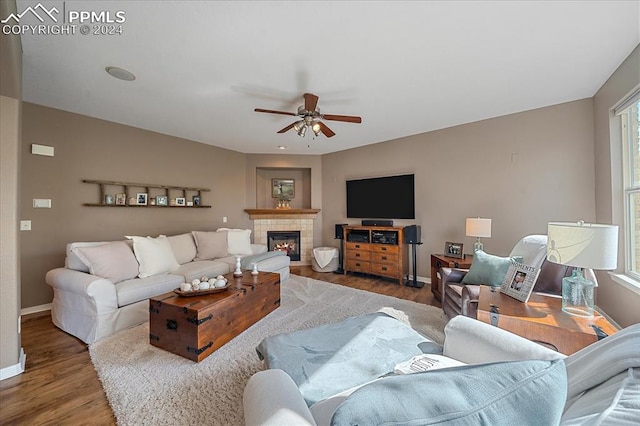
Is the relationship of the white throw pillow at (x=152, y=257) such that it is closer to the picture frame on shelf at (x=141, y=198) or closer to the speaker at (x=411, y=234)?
the picture frame on shelf at (x=141, y=198)

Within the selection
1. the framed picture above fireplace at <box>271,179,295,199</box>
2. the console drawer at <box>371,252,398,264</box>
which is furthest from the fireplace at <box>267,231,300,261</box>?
the console drawer at <box>371,252,398,264</box>

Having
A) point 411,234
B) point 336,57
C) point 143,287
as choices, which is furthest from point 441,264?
point 143,287

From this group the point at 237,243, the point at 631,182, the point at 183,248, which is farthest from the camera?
the point at 237,243

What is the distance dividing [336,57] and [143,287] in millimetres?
2967

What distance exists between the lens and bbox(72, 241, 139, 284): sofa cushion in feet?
8.51

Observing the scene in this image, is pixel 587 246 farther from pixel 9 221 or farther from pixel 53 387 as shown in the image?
pixel 9 221

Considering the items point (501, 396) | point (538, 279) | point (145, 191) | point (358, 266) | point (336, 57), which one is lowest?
point (358, 266)

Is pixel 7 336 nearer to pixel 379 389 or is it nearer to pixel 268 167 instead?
pixel 379 389

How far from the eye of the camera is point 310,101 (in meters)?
2.51

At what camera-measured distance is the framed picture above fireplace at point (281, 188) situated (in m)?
5.93

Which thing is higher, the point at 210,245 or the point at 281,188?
the point at 281,188

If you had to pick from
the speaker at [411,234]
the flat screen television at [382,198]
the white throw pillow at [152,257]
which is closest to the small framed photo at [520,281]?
the speaker at [411,234]

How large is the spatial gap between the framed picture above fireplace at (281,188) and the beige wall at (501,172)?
6.87 feet

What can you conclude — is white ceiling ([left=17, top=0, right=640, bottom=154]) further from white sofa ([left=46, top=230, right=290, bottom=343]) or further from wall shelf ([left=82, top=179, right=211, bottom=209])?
white sofa ([left=46, top=230, right=290, bottom=343])
